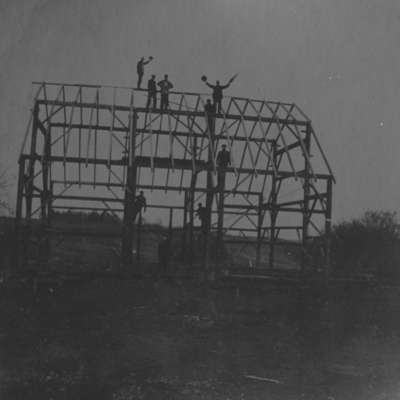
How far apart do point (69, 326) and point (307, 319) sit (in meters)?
6.20

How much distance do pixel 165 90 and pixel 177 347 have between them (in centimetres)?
1077

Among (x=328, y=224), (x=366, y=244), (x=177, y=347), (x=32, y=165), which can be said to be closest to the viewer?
(x=177, y=347)

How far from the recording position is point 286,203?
2064cm

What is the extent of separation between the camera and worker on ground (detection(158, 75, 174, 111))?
21.0m

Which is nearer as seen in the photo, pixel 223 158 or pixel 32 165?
pixel 32 165

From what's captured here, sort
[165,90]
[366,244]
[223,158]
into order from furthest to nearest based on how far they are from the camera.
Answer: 1. [366,244]
2. [165,90]
3. [223,158]


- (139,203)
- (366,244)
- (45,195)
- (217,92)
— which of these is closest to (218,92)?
(217,92)

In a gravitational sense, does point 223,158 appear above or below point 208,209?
above

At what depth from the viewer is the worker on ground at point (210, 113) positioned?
20812 mm

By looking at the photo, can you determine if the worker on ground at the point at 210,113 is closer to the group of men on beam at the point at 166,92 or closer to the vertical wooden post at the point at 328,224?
the group of men on beam at the point at 166,92

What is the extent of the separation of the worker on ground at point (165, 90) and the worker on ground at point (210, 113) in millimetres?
1424

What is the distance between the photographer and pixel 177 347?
13.2m

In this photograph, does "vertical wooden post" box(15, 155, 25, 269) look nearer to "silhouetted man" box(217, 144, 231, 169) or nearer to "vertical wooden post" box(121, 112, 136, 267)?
"vertical wooden post" box(121, 112, 136, 267)

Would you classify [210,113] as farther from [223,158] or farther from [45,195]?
[45,195]
